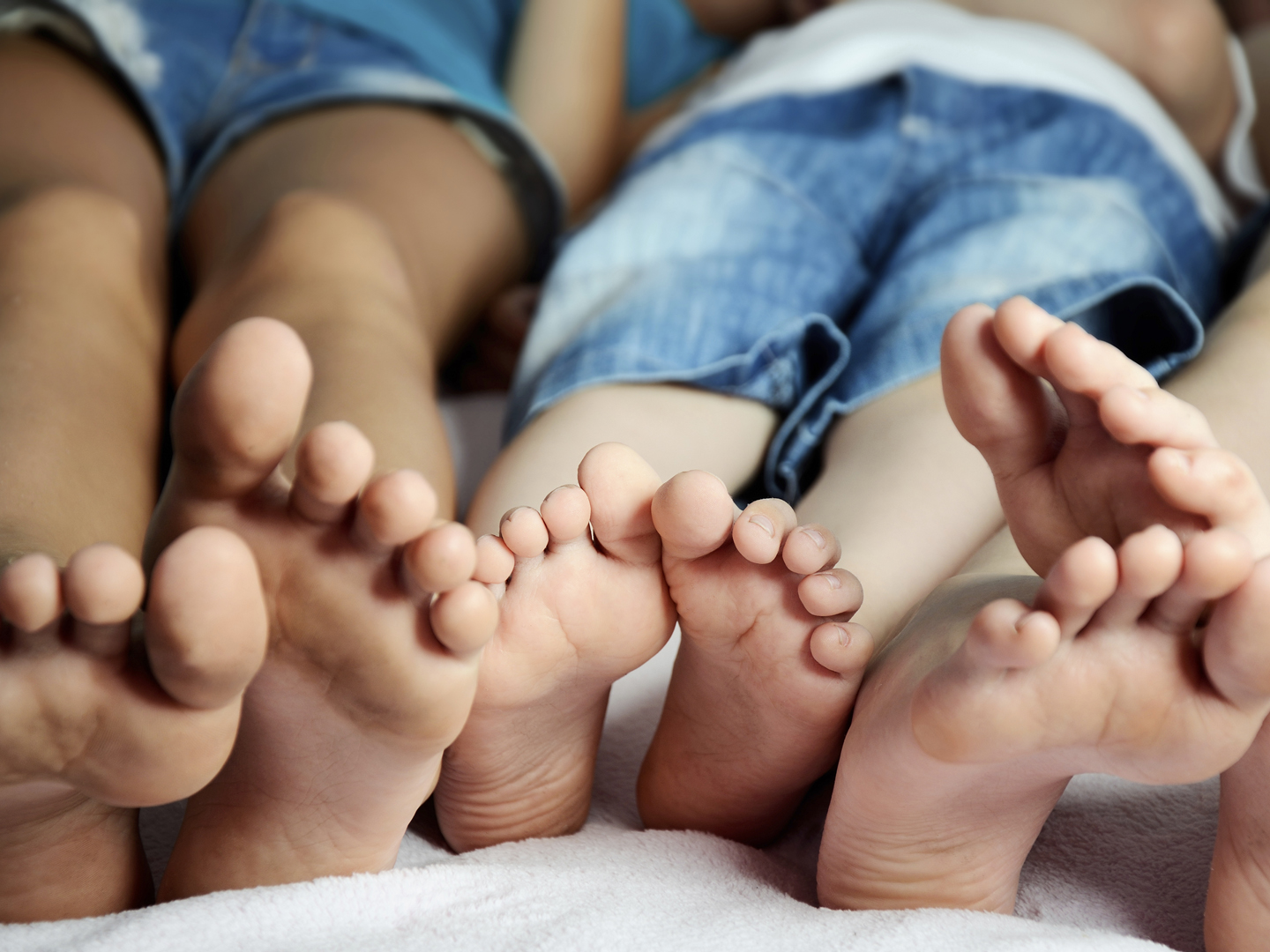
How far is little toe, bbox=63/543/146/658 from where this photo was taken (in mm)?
354

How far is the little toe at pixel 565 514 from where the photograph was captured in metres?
0.47

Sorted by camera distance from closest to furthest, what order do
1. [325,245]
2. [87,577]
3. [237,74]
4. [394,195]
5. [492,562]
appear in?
[87,577]
[492,562]
[325,245]
[394,195]
[237,74]

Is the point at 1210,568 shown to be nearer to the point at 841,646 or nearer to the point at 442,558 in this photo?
the point at 841,646

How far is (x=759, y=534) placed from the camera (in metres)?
0.46

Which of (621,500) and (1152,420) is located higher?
(1152,420)

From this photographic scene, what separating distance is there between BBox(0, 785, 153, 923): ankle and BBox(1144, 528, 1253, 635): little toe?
1.46 ft

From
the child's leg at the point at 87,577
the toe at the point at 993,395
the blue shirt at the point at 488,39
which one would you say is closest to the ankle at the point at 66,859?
the child's leg at the point at 87,577

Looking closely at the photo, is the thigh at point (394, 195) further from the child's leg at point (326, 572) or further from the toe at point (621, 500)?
the toe at point (621, 500)

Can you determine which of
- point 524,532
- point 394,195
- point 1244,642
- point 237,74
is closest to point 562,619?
point 524,532

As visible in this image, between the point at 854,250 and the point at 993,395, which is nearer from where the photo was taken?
the point at 993,395

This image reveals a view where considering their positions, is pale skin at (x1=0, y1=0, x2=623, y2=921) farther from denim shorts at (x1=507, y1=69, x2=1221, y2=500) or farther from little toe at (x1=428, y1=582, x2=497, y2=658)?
denim shorts at (x1=507, y1=69, x2=1221, y2=500)

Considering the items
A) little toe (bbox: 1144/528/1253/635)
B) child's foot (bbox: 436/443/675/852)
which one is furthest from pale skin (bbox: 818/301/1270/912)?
child's foot (bbox: 436/443/675/852)

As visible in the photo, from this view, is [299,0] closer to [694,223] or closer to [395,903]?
[694,223]

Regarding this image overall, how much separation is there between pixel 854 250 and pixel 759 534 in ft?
1.56
